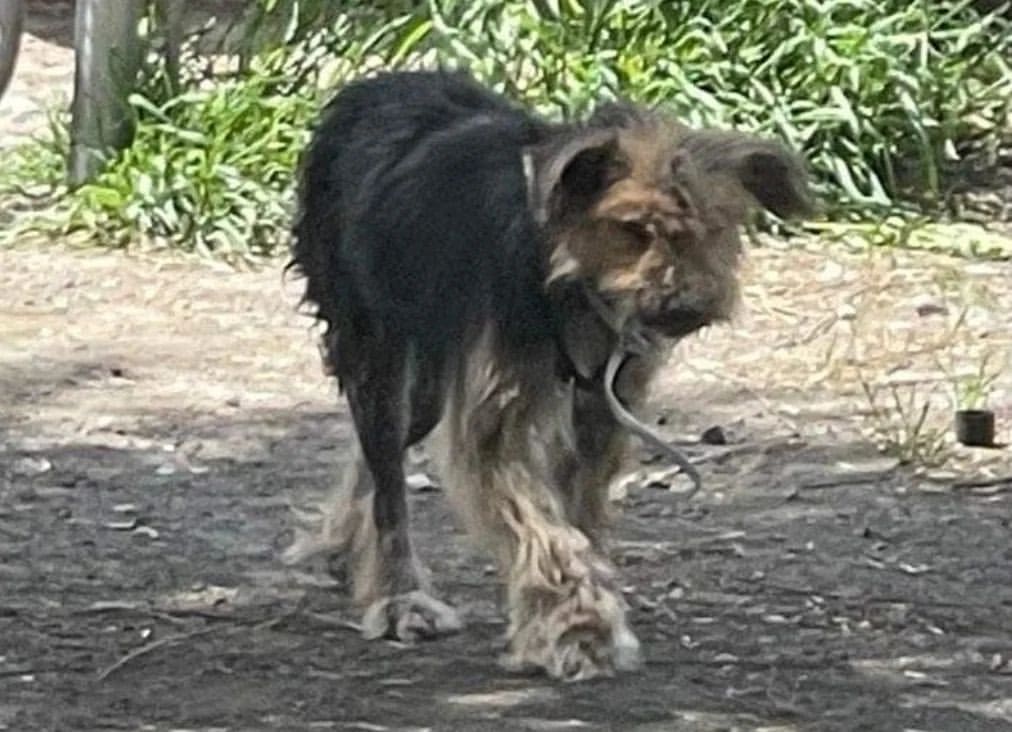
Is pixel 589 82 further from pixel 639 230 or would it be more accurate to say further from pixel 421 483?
pixel 639 230

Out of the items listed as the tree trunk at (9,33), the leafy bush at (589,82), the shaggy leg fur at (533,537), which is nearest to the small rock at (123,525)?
the shaggy leg fur at (533,537)

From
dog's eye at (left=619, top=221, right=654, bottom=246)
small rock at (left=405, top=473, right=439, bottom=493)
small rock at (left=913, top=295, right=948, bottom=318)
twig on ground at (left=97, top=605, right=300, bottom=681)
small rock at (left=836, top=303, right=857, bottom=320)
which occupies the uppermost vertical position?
dog's eye at (left=619, top=221, right=654, bottom=246)

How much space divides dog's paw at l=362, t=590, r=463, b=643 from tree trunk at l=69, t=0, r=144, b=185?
6352 mm

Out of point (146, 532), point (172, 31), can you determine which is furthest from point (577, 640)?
point (172, 31)

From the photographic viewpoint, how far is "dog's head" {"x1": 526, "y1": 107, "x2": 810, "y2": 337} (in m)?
5.41

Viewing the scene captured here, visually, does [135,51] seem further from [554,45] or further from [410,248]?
[410,248]

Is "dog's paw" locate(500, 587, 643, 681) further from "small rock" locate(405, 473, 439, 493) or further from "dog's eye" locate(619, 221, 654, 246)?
"small rock" locate(405, 473, 439, 493)

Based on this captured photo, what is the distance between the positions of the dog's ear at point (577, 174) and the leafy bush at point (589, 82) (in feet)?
19.4

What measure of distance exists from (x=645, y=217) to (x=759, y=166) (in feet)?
1.36

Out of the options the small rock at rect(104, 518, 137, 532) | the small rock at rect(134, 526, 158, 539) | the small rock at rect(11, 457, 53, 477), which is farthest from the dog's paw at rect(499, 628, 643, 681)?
the small rock at rect(11, 457, 53, 477)

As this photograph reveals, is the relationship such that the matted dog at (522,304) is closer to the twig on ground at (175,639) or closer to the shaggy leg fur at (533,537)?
the shaggy leg fur at (533,537)

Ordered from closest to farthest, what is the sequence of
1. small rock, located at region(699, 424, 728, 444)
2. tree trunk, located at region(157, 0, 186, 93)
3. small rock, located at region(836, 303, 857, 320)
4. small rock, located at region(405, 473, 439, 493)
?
small rock, located at region(405, 473, 439, 493), small rock, located at region(699, 424, 728, 444), small rock, located at region(836, 303, 857, 320), tree trunk, located at region(157, 0, 186, 93)

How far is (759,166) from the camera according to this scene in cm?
577

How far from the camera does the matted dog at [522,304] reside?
5492mm
